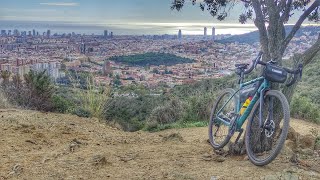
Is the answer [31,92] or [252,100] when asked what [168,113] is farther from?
[252,100]

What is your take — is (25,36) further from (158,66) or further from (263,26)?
(263,26)

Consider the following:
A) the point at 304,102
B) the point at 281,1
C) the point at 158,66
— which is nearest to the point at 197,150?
the point at 281,1

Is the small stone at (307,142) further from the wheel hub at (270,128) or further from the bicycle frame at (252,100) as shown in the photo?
the wheel hub at (270,128)

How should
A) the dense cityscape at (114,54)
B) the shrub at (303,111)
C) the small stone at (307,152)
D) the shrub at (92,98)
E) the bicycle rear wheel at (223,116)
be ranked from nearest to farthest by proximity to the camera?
the small stone at (307,152), the bicycle rear wheel at (223,116), the shrub at (92,98), the shrub at (303,111), the dense cityscape at (114,54)

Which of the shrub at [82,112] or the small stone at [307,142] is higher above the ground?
the small stone at [307,142]

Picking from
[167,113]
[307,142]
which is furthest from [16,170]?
[167,113]

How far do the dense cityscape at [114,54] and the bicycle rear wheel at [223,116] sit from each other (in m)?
9.28

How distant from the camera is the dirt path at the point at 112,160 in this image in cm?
429

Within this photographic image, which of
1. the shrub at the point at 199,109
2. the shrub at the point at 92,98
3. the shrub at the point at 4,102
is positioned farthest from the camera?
the shrub at the point at 199,109

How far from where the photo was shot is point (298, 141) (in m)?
6.18

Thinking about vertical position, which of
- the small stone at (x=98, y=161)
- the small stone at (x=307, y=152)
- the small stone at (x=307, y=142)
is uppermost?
the small stone at (x=98, y=161)

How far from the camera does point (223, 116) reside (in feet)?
18.5

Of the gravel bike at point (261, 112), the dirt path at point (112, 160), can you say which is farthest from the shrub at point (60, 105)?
the gravel bike at point (261, 112)

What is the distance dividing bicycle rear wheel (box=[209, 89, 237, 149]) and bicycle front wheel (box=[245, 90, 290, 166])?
1.90 feet
